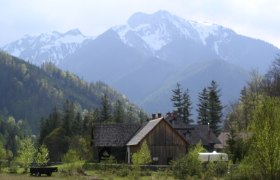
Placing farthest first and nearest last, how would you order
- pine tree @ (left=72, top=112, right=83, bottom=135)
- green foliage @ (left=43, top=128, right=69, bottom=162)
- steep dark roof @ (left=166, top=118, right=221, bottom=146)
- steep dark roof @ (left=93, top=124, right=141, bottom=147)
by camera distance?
1. pine tree @ (left=72, top=112, right=83, bottom=135)
2. green foliage @ (left=43, top=128, right=69, bottom=162)
3. steep dark roof @ (left=166, top=118, right=221, bottom=146)
4. steep dark roof @ (left=93, top=124, right=141, bottom=147)

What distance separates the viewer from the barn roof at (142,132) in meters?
80.0

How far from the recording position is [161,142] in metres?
80.7

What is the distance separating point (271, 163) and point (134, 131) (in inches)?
2151

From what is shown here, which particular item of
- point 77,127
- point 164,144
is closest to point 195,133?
point 164,144

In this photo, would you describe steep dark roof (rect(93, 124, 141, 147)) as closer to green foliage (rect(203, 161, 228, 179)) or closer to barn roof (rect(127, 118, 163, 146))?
barn roof (rect(127, 118, 163, 146))

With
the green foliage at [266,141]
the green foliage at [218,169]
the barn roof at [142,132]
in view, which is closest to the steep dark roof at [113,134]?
the barn roof at [142,132]

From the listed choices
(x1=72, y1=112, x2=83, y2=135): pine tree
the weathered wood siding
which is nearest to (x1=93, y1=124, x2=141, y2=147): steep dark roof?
the weathered wood siding

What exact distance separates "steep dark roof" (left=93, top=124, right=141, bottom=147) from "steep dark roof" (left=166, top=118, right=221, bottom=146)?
12.2 meters

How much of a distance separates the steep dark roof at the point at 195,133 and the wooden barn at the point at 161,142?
46.6ft

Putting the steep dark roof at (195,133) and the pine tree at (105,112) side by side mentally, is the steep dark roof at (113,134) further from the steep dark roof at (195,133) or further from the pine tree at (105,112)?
the pine tree at (105,112)

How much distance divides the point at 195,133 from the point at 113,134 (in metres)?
20.0

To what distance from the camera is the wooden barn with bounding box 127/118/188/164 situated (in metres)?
80.0

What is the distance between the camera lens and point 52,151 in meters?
117

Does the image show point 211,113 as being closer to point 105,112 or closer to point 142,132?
point 105,112
